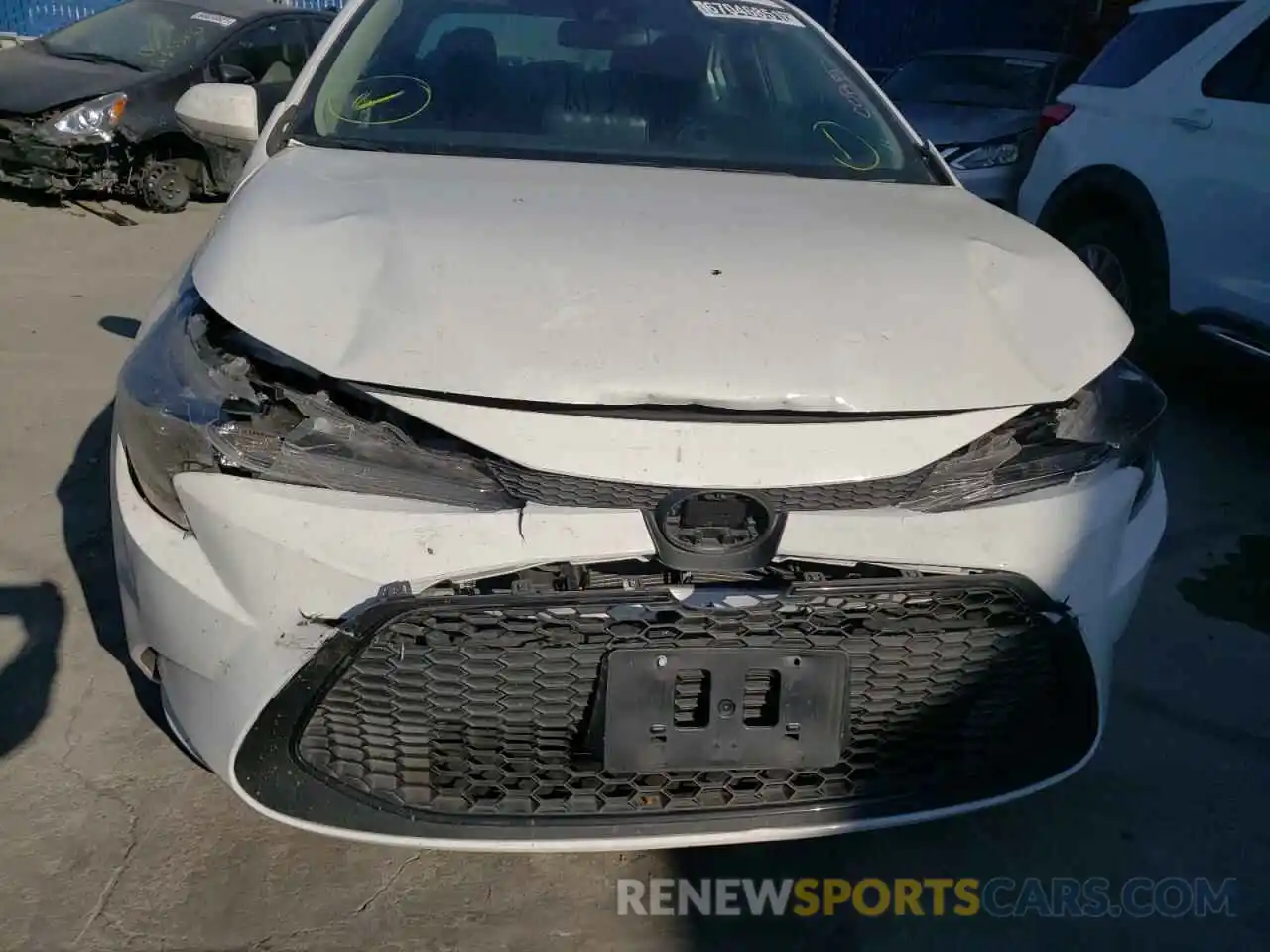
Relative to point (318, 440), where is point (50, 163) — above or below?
below

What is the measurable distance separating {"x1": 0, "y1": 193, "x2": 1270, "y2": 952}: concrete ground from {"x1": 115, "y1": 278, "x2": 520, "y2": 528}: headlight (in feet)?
2.45

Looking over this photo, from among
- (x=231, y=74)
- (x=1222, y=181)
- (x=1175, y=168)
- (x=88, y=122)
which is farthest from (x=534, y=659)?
(x=231, y=74)

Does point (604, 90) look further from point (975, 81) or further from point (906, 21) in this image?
point (906, 21)

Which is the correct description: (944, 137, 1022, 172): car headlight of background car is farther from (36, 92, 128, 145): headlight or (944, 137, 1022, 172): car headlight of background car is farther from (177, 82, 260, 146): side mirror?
(36, 92, 128, 145): headlight

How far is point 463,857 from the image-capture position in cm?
208

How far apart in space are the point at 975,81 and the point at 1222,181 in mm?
3719

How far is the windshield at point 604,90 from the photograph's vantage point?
8.21 ft

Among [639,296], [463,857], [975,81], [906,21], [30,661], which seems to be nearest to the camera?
[639,296]

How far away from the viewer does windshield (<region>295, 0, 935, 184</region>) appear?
98.5 inches

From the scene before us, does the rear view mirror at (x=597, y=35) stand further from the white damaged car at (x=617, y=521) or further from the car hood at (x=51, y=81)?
the car hood at (x=51, y=81)

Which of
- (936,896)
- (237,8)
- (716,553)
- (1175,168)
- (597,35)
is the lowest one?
(237,8)

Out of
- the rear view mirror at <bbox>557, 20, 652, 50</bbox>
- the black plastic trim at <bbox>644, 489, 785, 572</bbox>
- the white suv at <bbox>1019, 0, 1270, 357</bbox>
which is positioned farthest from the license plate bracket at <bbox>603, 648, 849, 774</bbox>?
the white suv at <bbox>1019, 0, 1270, 357</bbox>

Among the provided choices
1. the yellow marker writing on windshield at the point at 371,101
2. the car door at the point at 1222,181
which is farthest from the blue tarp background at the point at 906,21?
the yellow marker writing on windshield at the point at 371,101

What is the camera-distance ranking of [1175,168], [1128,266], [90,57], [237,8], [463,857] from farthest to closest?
[237,8]
[90,57]
[1128,266]
[1175,168]
[463,857]
